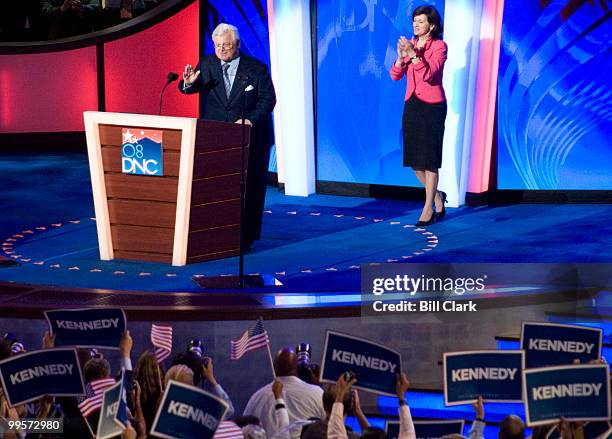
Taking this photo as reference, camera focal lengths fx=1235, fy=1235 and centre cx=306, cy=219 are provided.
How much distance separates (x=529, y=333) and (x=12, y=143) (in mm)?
10533

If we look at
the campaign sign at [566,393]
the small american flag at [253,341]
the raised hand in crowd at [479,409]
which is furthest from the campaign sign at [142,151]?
the campaign sign at [566,393]

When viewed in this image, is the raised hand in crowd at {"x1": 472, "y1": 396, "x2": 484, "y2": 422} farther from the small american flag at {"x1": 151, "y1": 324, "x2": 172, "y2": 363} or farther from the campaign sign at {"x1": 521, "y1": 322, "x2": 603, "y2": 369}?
the small american flag at {"x1": 151, "y1": 324, "x2": 172, "y2": 363}

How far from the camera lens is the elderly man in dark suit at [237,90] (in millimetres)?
9156

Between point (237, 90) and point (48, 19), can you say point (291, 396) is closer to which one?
point (237, 90)

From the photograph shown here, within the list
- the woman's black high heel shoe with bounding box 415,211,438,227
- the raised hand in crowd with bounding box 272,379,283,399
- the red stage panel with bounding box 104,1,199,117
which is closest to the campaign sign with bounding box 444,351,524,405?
the raised hand in crowd with bounding box 272,379,283,399

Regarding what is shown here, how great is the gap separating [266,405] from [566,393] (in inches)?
60.1

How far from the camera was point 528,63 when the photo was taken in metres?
11.4

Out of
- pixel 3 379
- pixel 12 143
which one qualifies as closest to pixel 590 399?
pixel 3 379

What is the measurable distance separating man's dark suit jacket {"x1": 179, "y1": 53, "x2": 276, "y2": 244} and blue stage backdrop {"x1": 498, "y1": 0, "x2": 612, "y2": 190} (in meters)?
3.02

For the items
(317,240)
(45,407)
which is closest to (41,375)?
(45,407)

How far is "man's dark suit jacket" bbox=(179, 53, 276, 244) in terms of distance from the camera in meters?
9.25

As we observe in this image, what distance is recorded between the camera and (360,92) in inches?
471

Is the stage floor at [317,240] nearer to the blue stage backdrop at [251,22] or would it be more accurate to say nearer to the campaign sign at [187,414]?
the blue stage backdrop at [251,22]

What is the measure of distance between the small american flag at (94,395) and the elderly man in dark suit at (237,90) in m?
3.87
